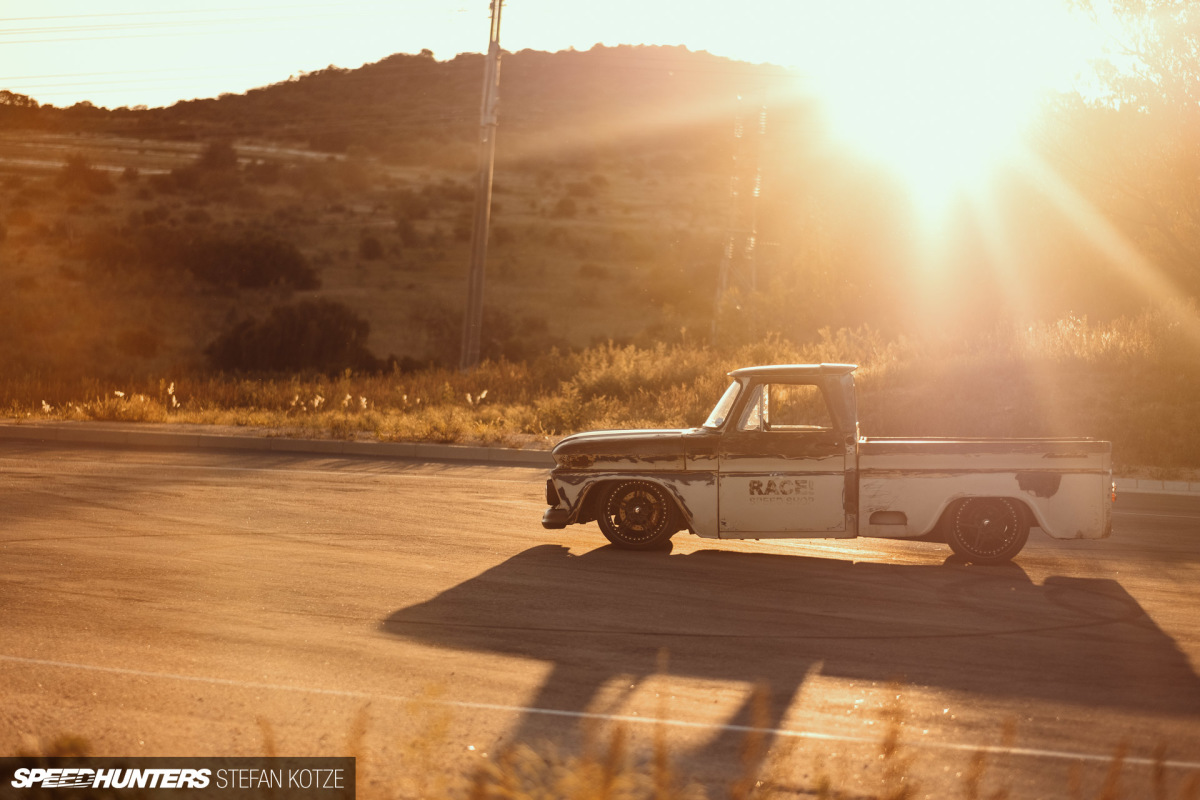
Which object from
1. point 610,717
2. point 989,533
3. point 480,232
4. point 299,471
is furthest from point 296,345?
point 610,717

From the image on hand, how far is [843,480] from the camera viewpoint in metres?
9.66

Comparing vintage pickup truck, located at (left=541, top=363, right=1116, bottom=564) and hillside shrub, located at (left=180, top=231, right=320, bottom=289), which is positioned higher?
hillside shrub, located at (left=180, top=231, right=320, bottom=289)

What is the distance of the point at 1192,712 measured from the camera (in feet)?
19.0

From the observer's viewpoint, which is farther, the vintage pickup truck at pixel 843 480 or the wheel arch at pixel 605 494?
the wheel arch at pixel 605 494

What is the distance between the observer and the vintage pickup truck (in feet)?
31.6

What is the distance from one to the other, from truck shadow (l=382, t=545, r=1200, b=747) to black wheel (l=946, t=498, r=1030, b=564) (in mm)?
140

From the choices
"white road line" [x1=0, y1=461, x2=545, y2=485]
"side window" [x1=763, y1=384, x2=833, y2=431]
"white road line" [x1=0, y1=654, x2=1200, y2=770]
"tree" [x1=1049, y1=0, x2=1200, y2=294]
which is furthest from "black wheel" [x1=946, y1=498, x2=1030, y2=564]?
"tree" [x1=1049, y1=0, x2=1200, y2=294]

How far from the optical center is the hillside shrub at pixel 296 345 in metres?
46.4

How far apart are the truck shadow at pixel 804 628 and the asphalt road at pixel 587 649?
0.03 m

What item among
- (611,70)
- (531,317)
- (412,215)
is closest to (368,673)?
(531,317)

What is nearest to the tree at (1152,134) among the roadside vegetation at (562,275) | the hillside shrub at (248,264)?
the roadside vegetation at (562,275)

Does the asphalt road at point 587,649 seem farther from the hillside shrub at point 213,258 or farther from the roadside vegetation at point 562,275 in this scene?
the hillside shrub at point 213,258

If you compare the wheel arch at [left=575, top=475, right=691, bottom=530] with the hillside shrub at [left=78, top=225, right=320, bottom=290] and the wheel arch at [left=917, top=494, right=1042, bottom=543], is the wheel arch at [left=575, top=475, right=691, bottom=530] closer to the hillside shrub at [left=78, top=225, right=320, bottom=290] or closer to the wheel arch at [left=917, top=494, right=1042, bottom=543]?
the wheel arch at [left=917, top=494, right=1042, bottom=543]

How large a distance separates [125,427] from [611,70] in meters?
130
